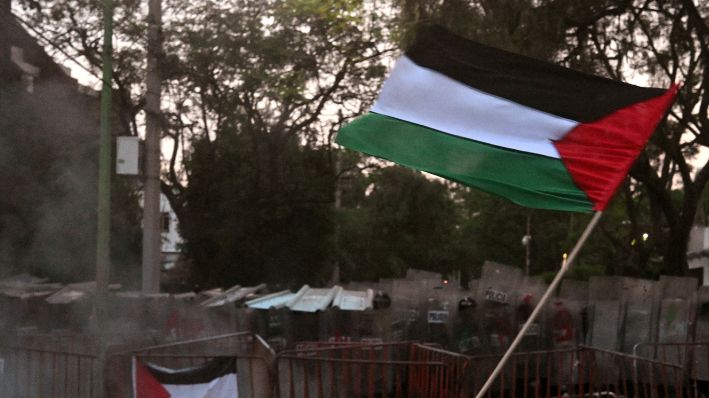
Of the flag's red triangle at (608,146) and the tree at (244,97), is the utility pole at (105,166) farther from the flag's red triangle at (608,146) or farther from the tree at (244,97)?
the flag's red triangle at (608,146)

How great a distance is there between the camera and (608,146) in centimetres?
475

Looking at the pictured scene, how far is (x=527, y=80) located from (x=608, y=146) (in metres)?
0.59

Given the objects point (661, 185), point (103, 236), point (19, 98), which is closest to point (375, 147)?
point (103, 236)

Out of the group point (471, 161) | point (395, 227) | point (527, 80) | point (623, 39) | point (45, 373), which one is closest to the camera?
point (471, 161)

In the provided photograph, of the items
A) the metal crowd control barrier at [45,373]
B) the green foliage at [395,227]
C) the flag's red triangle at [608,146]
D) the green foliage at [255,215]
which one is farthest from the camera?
the green foliage at [395,227]

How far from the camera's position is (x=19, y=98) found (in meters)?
15.0

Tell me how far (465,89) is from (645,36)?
1147cm

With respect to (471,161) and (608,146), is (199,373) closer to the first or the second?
(471,161)

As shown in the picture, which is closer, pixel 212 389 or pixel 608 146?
pixel 608 146

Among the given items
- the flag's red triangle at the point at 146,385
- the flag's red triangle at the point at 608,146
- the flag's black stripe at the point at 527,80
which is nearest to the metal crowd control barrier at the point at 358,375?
the flag's red triangle at the point at 146,385

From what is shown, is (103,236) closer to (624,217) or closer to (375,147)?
(375,147)

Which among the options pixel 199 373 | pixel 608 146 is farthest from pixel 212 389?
pixel 608 146

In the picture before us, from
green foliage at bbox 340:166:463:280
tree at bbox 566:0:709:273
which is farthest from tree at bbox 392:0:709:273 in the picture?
green foliage at bbox 340:166:463:280

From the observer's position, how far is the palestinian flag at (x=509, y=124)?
4.71 metres
